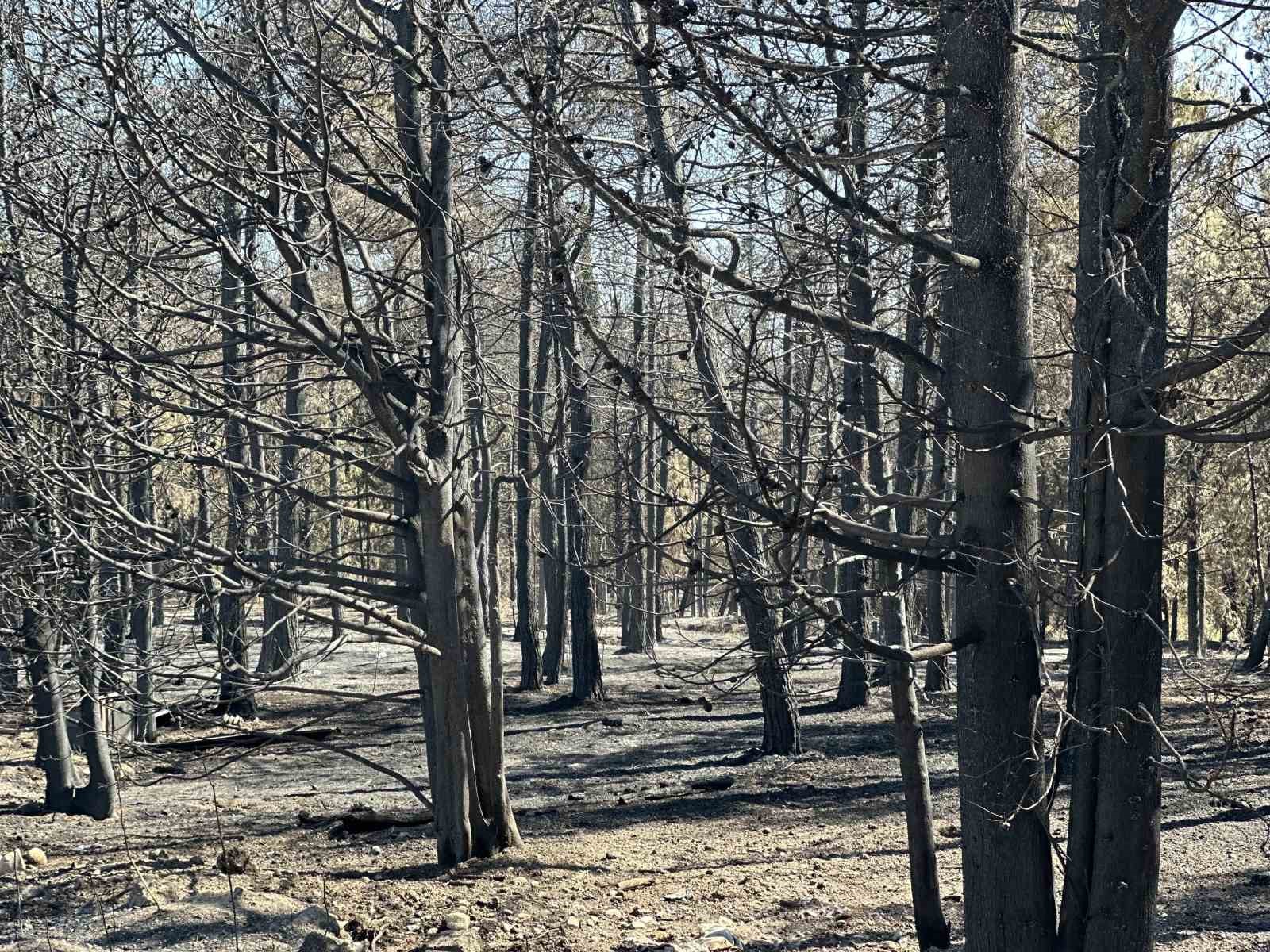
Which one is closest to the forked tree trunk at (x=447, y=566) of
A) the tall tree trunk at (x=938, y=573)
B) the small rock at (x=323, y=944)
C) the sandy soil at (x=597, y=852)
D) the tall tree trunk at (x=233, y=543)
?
the sandy soil at (x=597, y=852)

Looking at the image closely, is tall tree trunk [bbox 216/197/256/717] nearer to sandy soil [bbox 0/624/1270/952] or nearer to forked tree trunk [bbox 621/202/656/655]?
sandy soil [bbox 0/624/1270/952]

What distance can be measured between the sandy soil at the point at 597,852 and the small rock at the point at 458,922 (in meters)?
0.05

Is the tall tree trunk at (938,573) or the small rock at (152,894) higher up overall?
the tall tree trunk at (938,573)

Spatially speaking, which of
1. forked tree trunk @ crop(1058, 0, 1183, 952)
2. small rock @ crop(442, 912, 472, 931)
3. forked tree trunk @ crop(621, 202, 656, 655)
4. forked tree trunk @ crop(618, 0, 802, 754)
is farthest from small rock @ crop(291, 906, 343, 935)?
forked tree trunk @ crop(1058, 0, 1183, 952)

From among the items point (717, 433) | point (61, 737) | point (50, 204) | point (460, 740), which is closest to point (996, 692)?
point (717, 433)

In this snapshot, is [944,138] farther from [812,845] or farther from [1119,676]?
[812,845]

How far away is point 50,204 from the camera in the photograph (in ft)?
25.2

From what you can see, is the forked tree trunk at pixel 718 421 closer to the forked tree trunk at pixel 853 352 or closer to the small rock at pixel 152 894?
the forked tree trunk at pixel 853 352

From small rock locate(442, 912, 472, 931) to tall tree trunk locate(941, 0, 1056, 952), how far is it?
3.57m

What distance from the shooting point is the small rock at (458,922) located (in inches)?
301

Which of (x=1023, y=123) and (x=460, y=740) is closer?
(x=1023, y=123)

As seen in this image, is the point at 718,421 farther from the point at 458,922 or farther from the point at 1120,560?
the point at 458,922

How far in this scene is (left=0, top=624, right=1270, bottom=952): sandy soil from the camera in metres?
7.62

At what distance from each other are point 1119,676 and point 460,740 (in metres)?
5.24
